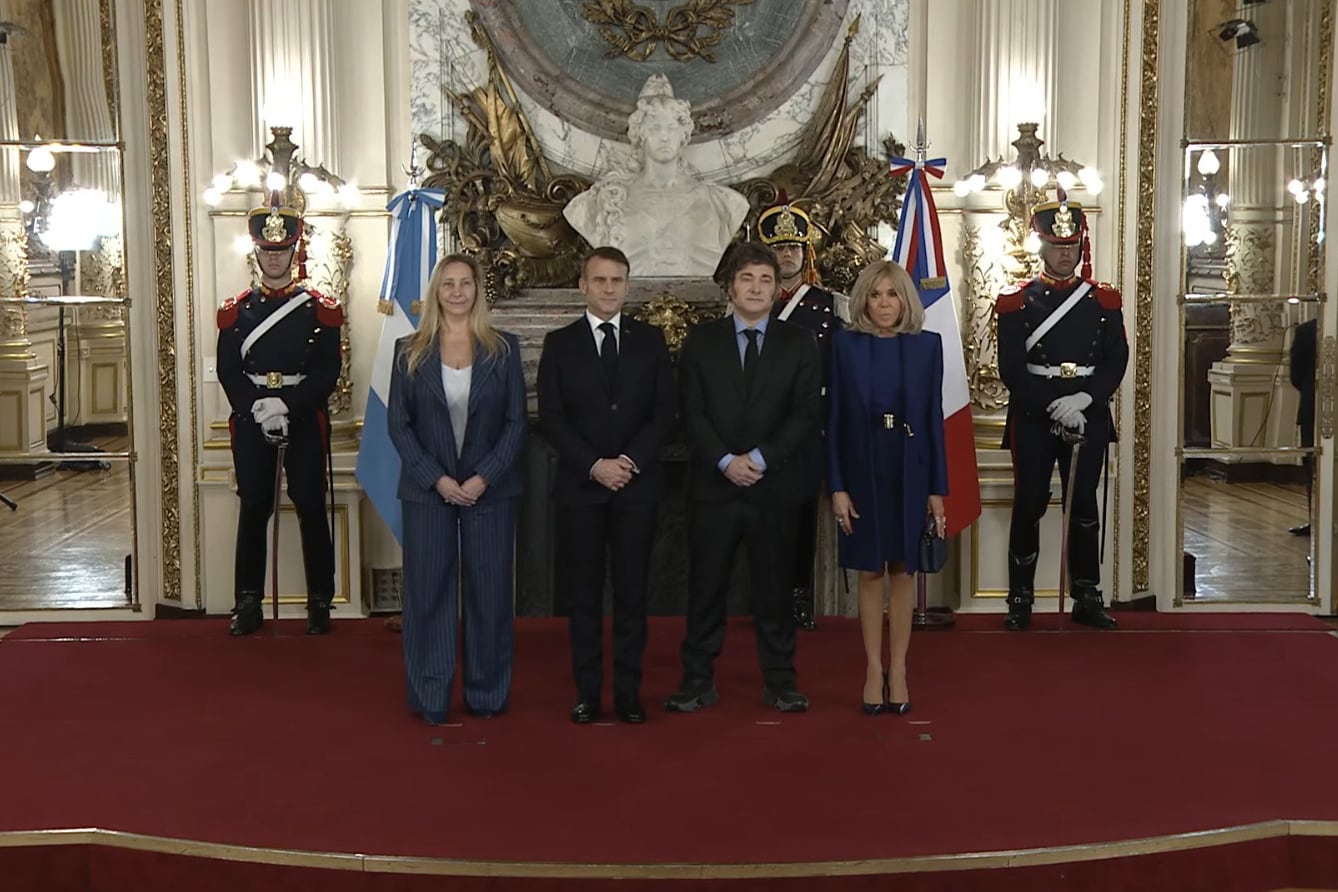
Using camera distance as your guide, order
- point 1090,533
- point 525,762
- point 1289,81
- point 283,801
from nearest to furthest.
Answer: point 283,801 < point 525,762 < point 1090,533 < point 1289,81

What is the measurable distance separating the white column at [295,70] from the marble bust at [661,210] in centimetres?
110

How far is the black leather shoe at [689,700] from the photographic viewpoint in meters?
5.07

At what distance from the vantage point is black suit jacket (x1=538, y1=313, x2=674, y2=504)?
193 inches

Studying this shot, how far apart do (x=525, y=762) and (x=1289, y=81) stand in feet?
15.0

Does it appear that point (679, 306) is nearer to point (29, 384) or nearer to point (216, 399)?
point (216, 399)

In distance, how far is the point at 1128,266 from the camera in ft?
22.2

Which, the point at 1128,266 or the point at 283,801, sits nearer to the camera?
the point at 283,801

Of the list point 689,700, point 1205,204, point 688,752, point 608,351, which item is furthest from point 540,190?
point 688,752

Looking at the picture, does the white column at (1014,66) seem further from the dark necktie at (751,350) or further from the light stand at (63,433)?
the light stand at (63,433)

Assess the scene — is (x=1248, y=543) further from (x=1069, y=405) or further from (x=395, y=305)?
(x=395, y=305)

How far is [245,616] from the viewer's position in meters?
6.31

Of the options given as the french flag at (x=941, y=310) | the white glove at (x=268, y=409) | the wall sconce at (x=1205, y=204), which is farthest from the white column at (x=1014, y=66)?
the white glove at (x=268, y=409)

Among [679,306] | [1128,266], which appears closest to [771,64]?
[679,306]

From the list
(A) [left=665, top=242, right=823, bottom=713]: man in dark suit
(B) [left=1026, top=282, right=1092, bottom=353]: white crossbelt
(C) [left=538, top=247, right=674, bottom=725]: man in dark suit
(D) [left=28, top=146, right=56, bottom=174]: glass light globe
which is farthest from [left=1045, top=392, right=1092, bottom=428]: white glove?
(D) [left=28, top=146, right=56, bottom=174]: glass light globe
